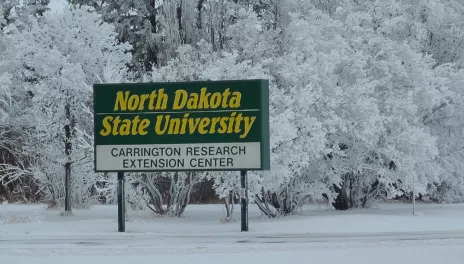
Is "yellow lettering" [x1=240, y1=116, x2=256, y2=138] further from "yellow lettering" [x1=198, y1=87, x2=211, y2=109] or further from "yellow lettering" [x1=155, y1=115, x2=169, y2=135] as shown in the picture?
"yellow lettering" [x1=155, y1=115, x2=169, y2=135]

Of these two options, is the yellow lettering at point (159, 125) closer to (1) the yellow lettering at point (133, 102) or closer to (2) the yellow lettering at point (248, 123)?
(1) the yellow lettering at point (133, 102)

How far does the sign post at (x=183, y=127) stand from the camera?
93.2 feet

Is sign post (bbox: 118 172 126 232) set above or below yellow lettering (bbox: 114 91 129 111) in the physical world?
below

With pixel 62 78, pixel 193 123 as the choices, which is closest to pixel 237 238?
pixel 193 123

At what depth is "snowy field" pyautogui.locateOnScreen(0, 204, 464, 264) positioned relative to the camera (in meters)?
21.6

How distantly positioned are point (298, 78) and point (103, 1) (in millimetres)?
26211

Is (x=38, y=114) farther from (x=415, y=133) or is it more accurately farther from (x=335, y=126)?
(x=415, y=133)

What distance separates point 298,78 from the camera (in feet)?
113

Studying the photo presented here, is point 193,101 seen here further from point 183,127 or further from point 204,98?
point 183,127

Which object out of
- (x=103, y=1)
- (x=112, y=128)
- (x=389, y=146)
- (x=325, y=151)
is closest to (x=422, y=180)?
(x=389, y=146)

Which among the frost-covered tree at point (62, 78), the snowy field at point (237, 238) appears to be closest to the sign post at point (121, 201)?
the snowy field at point (237, 238)

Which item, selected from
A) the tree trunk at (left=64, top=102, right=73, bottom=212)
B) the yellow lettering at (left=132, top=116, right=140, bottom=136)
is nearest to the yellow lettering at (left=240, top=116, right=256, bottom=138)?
the yellow lettering at (left=132, top=116, right=140, bottom=136)

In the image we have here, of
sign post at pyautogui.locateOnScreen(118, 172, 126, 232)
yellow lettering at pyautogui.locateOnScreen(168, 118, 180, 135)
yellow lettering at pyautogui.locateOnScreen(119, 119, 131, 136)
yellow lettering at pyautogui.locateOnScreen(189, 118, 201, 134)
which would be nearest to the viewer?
yellow lettering at pyautogui.locateOnScreen(189, 118, 201, 134)

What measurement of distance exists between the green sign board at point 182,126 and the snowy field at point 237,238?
7.80ft
